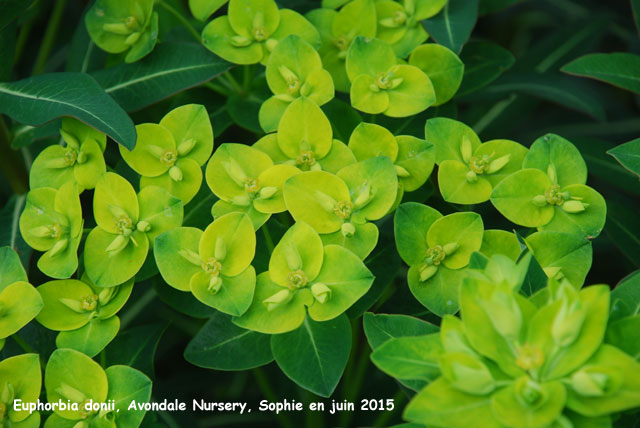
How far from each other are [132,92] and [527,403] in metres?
0.80

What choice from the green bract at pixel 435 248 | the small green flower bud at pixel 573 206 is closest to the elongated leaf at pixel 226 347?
the green bract at pixel 435 248

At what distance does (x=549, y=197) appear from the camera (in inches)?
34.0

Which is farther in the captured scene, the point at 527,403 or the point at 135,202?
the point at 135,202

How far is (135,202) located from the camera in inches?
34.7

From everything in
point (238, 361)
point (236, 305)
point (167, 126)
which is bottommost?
point (238, 361)

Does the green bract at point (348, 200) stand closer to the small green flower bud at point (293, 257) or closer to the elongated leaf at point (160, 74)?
the small green flower bud at point (293, 257)

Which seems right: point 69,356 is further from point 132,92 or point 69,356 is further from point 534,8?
point 534,8

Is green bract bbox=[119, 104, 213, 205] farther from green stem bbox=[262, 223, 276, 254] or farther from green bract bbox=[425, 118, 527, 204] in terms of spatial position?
green bract bbox=[425, 118, 527, 204]

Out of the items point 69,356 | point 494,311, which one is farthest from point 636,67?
point 69,356

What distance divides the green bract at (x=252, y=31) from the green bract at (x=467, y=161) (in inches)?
10.9

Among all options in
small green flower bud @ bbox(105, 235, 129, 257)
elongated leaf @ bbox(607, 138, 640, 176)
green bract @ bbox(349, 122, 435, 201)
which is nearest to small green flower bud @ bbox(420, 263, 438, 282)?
green bract @ bbox(349, 122, 435, 201)

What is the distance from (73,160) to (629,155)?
85 centimetres

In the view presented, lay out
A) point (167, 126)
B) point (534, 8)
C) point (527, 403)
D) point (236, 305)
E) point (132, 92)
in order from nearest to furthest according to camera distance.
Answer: point (527, 403), point (236, 305), point (167, 126), point (132, 92), point (534, 8)

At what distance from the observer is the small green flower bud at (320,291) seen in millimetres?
787
